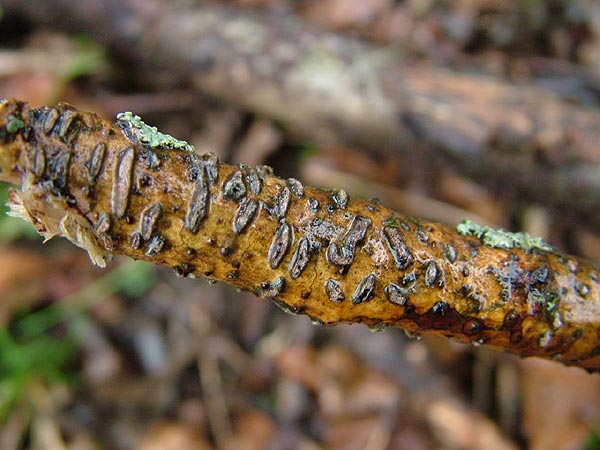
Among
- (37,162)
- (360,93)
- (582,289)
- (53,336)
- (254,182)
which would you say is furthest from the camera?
(53,336)

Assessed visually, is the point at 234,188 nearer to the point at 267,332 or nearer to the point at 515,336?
the point at 515,336

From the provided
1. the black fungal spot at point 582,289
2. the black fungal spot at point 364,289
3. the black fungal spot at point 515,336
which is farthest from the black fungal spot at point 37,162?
the black fungal spot at point 582,289

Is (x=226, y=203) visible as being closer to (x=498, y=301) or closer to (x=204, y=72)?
(x=498, y=301)

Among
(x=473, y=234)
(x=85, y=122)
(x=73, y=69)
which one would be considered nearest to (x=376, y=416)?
(x=473, y=234)

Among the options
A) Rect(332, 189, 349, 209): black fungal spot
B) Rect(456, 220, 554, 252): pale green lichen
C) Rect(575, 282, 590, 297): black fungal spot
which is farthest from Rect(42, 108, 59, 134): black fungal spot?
Rect(575, 282, 590, 297): black fungal spot

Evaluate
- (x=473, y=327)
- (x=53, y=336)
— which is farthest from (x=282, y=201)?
(x=53, y=336)

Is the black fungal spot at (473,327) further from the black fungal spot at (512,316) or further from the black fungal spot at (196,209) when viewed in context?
the black fungal spot at (196,209)
